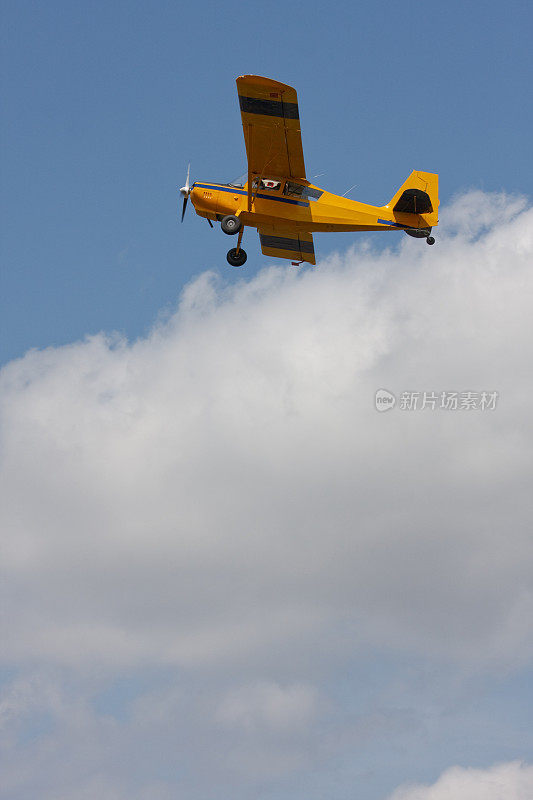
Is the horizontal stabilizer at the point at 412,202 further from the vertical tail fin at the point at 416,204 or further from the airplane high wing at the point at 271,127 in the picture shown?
the airplane high wing at the point at 271,127

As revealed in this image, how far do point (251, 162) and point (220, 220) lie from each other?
2.20m

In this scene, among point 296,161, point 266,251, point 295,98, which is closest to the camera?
point 295,98

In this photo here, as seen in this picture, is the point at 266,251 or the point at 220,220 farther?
the point at 266,251

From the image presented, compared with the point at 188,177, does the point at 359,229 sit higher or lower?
lower

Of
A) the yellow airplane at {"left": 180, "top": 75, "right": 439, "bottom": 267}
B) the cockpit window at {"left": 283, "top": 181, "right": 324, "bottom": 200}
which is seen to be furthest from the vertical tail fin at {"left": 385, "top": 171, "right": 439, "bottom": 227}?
the cockpit window at {"left": 283, "top": 181, "right": 324, "bottom": 200}

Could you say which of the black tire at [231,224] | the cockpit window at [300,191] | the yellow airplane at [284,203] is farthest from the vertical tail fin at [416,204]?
the black tire at [231,224]

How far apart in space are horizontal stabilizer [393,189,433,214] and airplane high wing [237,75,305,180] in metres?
3.13

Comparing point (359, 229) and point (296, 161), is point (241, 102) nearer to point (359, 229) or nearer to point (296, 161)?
point (296, 161)

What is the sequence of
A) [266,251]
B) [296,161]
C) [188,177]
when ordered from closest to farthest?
[296,161], [188,177], [266,251]

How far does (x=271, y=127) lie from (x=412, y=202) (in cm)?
519

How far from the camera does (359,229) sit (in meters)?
31.3

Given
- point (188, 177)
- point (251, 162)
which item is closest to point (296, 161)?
point (251, 162)

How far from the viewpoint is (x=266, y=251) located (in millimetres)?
33969

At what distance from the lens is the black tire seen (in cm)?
3080
